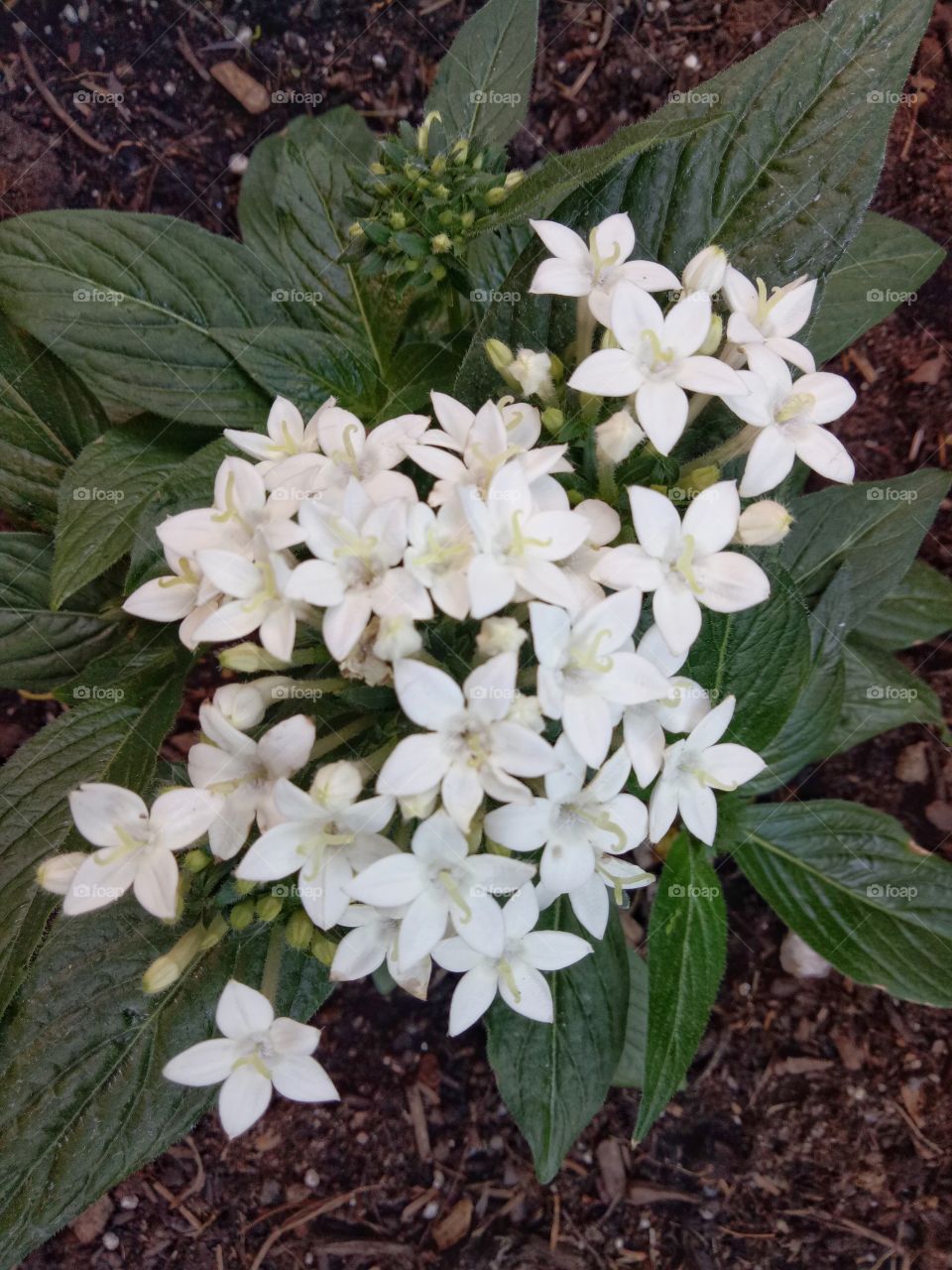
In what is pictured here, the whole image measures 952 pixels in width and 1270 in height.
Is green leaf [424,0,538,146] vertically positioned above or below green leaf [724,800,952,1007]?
above

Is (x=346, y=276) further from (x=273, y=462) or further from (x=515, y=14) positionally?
(x=273, y=462)

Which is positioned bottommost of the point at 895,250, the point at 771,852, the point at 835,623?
the point at 771,852

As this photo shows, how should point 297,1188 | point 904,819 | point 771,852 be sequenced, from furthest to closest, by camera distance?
point 904,819, point 297,1188, point 771,852

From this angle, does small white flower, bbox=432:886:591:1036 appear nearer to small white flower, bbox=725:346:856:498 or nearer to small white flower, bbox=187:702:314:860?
small white flower, bbox=187:702:314:860

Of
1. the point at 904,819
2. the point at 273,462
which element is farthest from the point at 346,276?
the point at 904,819

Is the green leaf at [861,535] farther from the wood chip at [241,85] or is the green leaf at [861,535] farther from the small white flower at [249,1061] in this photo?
the wood chip at [241,85]

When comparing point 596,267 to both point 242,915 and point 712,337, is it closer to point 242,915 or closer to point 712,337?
point 712,337

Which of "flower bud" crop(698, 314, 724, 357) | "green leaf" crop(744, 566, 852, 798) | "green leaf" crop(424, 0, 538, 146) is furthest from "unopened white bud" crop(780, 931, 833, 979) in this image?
"green leaf" crop(424, 0, 538, 146)
